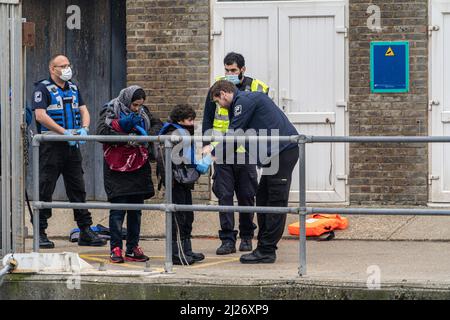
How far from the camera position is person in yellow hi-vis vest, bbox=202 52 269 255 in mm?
11344

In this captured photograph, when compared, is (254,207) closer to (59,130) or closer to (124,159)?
(124,159)

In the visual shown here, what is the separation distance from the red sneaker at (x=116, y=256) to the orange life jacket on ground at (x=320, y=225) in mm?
2359

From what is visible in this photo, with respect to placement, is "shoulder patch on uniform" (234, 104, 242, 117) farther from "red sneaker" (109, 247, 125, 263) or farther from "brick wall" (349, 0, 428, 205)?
"brick wall" (349, 0, 428, 205)

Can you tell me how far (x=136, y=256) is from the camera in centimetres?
1088

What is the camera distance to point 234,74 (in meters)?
11.6

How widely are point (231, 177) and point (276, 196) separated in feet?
3.51

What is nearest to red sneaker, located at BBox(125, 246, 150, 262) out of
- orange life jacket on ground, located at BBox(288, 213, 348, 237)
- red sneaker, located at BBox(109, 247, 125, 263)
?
red sneaker, located at BBox(109, 247, 125, 263)

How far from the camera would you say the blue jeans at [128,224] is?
10.8m

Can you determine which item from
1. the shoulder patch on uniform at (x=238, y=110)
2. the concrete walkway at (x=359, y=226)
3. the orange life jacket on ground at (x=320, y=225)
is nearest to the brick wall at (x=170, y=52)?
the concrete walkway at (x=359, y=226)

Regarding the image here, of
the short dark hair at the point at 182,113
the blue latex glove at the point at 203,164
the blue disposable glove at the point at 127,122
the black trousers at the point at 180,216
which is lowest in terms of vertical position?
the black trousers at the point at 180,216

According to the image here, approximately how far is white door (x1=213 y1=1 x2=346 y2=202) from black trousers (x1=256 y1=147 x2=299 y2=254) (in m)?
2.83

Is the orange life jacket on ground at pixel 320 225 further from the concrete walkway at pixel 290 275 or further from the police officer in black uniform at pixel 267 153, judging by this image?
the police officer in black uniform at pixel 267 153
